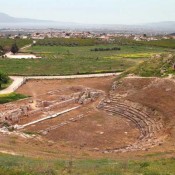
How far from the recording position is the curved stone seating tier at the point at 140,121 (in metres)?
28.0

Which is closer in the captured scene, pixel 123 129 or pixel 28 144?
pixel 28 144

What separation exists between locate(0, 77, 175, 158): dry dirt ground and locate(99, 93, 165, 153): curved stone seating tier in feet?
0.74

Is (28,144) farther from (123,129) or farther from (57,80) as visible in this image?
(57,80)

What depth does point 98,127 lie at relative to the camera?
34156 millimetres

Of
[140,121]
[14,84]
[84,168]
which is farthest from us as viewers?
[14,84]

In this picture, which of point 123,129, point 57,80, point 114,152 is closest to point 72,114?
point 123,129

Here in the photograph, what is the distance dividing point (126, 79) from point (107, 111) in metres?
8.97

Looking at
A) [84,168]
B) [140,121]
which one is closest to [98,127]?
[140,121]

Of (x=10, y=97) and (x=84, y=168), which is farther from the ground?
(x=84, y=168)

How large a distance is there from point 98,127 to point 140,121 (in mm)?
4249

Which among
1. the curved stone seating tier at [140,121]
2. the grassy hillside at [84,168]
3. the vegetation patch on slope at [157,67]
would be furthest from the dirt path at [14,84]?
the grassy hillside at [84,168]

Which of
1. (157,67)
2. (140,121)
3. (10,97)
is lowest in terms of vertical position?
(140,121)

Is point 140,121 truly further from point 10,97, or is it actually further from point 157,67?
point 10,97

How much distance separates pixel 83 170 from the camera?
55.5 ft
